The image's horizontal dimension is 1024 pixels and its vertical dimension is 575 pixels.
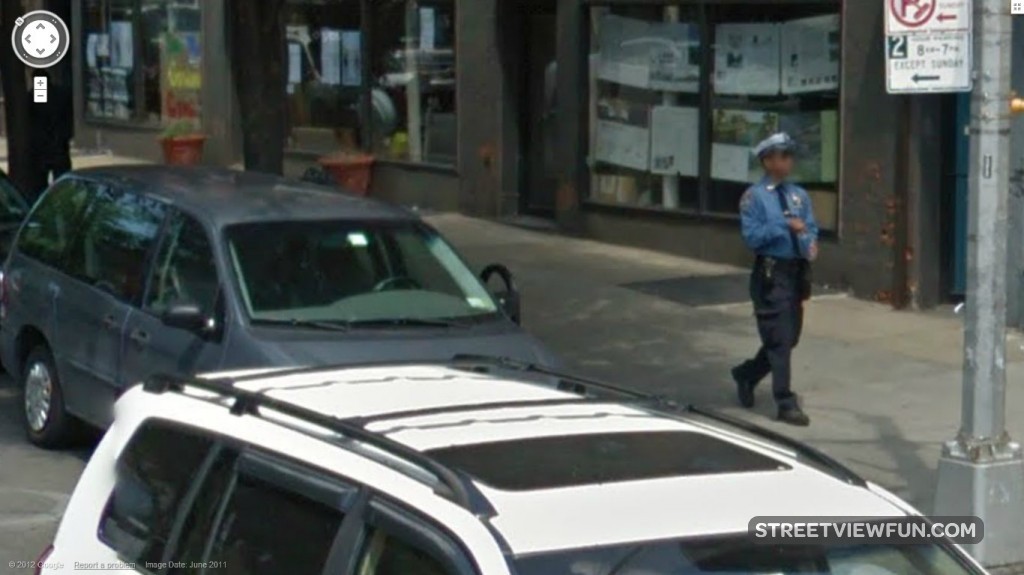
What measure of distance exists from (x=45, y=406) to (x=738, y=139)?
792cm

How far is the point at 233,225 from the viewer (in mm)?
9578

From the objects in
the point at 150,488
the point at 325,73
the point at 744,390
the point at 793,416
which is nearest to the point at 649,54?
the point at 325,73

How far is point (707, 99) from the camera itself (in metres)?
17.1

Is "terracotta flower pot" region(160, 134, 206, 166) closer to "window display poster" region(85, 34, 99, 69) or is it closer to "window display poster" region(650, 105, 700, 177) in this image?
"window display poster" region(85, 34, 99, 69)

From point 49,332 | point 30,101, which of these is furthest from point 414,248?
point 30,101

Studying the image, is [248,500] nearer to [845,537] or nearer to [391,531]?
[391,531]

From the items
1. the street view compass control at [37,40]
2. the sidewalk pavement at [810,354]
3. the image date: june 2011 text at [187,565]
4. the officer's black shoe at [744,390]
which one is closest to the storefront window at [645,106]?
the sidewalk pavement at [810,354]

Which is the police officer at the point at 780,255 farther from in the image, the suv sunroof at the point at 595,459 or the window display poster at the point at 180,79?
the window display poster at the point at 180,79

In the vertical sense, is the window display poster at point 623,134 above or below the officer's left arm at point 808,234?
above

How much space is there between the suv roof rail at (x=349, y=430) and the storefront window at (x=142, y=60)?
847 inches

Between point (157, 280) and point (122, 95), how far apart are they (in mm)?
18880

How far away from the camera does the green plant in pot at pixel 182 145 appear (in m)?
25.0

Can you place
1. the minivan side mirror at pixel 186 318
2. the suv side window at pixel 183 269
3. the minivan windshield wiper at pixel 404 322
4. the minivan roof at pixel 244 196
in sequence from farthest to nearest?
1. the minivan roof at pixel 244 196
2. the suv side window at pixel 183 269
3. the minivan windshield wiper at pixel 404 322
4. the minivan side mirror at pixel 186 318


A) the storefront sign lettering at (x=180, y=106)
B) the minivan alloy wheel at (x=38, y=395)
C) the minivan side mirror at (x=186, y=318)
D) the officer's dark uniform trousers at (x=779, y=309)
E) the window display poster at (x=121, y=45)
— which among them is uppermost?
the window display poster at (x=121, y=45)
